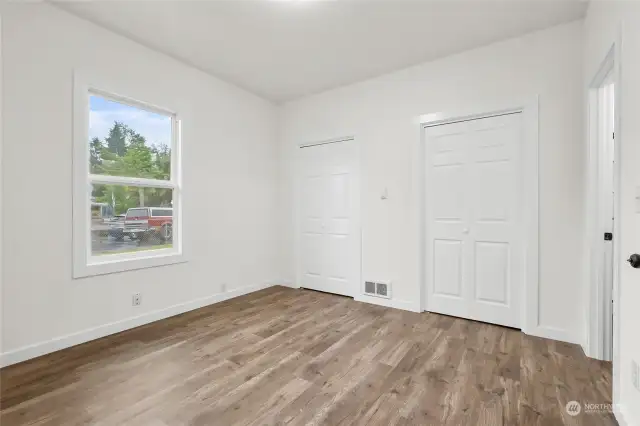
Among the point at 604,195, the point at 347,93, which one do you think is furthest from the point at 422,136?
the point at 604,195

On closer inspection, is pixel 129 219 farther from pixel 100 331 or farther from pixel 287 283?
pixel 287 283

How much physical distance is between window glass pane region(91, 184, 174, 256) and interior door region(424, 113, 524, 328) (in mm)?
2962

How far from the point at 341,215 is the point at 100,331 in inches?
113

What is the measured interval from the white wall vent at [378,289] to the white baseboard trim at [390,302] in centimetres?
5

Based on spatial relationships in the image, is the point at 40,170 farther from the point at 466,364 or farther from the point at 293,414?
the point at 466,364

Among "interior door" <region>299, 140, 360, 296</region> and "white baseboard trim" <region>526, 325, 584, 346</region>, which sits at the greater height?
"interior door" <region>299, 140, 360, 296</region>

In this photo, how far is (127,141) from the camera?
3.09 metres

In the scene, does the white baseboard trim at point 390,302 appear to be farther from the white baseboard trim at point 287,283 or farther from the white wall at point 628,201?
the white wall at point 628,201

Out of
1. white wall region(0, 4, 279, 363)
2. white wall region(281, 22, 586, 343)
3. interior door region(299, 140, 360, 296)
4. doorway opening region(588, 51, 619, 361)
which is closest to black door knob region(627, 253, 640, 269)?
doorway opening region(588, 51, 619, 361)

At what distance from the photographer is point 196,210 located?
361 cm

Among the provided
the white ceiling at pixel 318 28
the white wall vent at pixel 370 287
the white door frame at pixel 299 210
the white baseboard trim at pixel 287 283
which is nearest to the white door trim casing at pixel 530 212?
the white ceiling at pixel 318 28

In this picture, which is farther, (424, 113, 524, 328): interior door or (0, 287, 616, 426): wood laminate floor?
(424, 113, 524, 328): interior door

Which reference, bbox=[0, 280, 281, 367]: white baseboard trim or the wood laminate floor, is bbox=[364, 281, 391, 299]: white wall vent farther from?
bbox=[0, 280, 281, 367]: white baseboard trim

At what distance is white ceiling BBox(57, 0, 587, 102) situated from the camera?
247 centimetres
